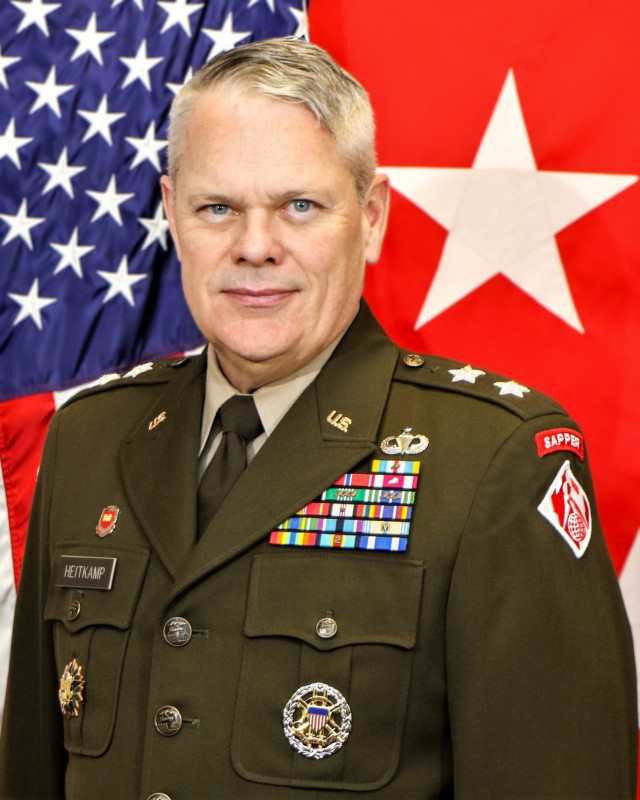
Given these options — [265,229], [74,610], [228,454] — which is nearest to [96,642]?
[74,610]

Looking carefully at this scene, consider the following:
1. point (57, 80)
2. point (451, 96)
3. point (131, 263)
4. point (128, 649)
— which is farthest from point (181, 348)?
point (128, 649)

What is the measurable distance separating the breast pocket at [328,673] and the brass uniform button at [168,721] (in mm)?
80

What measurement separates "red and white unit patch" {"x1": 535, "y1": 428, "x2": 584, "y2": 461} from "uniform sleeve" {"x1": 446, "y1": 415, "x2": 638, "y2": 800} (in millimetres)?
54

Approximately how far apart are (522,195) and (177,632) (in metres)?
1.25

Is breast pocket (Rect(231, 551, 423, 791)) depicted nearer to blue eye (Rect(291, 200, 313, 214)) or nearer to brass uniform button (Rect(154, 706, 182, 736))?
brass uniform button (Rect(154, 706, 182, 736))

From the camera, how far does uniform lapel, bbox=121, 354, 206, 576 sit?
60.0 inches

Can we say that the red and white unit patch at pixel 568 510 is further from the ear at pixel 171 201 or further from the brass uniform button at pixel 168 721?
the ear at pixel 171 201

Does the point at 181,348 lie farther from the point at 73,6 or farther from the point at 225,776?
the point at 225,776

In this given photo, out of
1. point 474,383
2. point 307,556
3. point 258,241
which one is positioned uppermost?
point 258,241

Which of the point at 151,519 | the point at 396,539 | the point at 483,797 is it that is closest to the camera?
the point at 483,797

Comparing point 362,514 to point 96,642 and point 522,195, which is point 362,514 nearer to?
point 96,642

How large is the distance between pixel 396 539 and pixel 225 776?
361 millimetres

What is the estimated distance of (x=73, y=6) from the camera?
2381mm

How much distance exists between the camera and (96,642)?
1536mm
